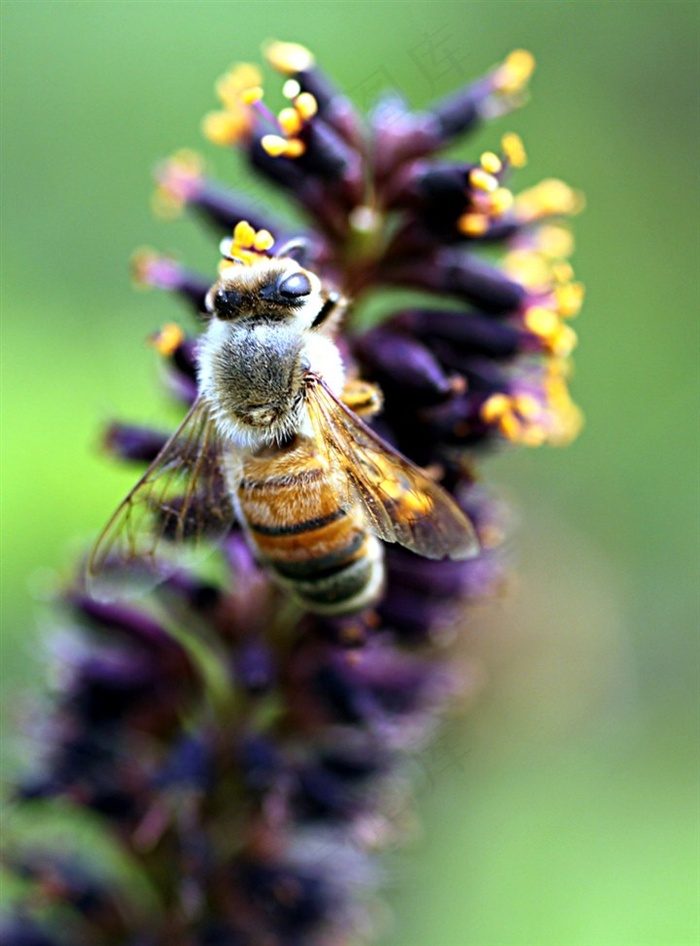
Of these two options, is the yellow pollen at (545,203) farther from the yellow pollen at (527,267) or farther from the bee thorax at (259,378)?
the bee thorax at (259,378)

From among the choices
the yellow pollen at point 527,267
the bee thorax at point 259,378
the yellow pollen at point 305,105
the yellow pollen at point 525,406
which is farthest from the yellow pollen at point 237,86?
the yellow pollen at point 525,406

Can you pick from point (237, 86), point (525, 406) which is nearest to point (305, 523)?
point (525, 406)

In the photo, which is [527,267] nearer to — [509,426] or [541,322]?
[541,322]

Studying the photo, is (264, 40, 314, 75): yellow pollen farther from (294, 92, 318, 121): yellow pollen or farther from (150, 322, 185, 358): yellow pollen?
(150, 322, 185, 358): yellow pollen

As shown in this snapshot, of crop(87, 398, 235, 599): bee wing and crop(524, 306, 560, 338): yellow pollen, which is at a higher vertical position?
crop(524, 306, 560, 338): yellow pollen

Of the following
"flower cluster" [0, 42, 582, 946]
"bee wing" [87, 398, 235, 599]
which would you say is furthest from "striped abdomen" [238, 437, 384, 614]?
"flower cluster" [0, 42, 582, 946]

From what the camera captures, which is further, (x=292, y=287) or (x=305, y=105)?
(x=305, y=105)
